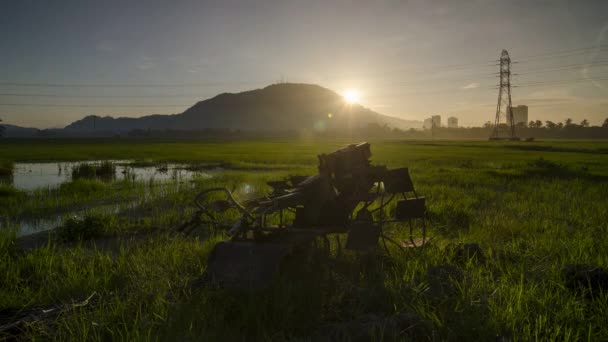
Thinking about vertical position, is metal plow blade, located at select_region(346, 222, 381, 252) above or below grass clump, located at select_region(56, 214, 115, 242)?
above

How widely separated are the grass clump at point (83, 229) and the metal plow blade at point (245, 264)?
19.2ft

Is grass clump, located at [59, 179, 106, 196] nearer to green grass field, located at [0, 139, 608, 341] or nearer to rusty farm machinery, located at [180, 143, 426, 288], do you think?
green grass field, located at [0, 139, 608, 341]

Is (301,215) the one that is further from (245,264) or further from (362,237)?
(245,264)

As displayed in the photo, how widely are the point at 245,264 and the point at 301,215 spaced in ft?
3.07

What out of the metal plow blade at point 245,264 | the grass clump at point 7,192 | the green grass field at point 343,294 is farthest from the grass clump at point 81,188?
the metal plow blade at point 245,264

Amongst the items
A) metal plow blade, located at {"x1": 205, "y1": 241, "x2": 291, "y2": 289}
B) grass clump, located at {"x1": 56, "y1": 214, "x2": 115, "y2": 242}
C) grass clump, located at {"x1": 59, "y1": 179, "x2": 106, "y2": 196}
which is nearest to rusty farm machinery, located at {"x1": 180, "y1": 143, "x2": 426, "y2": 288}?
metal plow blade, located at {"x1": 205, "y1": 241, "x2": 291, "y2": 289}

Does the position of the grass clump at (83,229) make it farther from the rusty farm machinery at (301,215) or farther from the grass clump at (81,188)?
the grass clump at (81,188)

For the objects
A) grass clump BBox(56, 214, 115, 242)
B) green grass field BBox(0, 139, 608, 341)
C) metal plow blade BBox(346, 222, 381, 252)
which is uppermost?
metal plow blade BBox(346, 222, 381, 252)

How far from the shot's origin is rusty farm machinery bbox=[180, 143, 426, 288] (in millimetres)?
2820

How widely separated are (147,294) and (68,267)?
1828mm

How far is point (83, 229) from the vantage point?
7.61 m

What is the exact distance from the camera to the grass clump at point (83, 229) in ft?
24.4

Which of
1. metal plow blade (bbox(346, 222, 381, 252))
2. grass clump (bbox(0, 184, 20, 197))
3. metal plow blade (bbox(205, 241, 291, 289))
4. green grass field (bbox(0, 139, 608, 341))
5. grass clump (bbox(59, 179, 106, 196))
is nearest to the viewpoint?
metal plow blade (bbox(205, 241, 291, 289))

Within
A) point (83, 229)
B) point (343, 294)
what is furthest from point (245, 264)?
point (83, 229)
